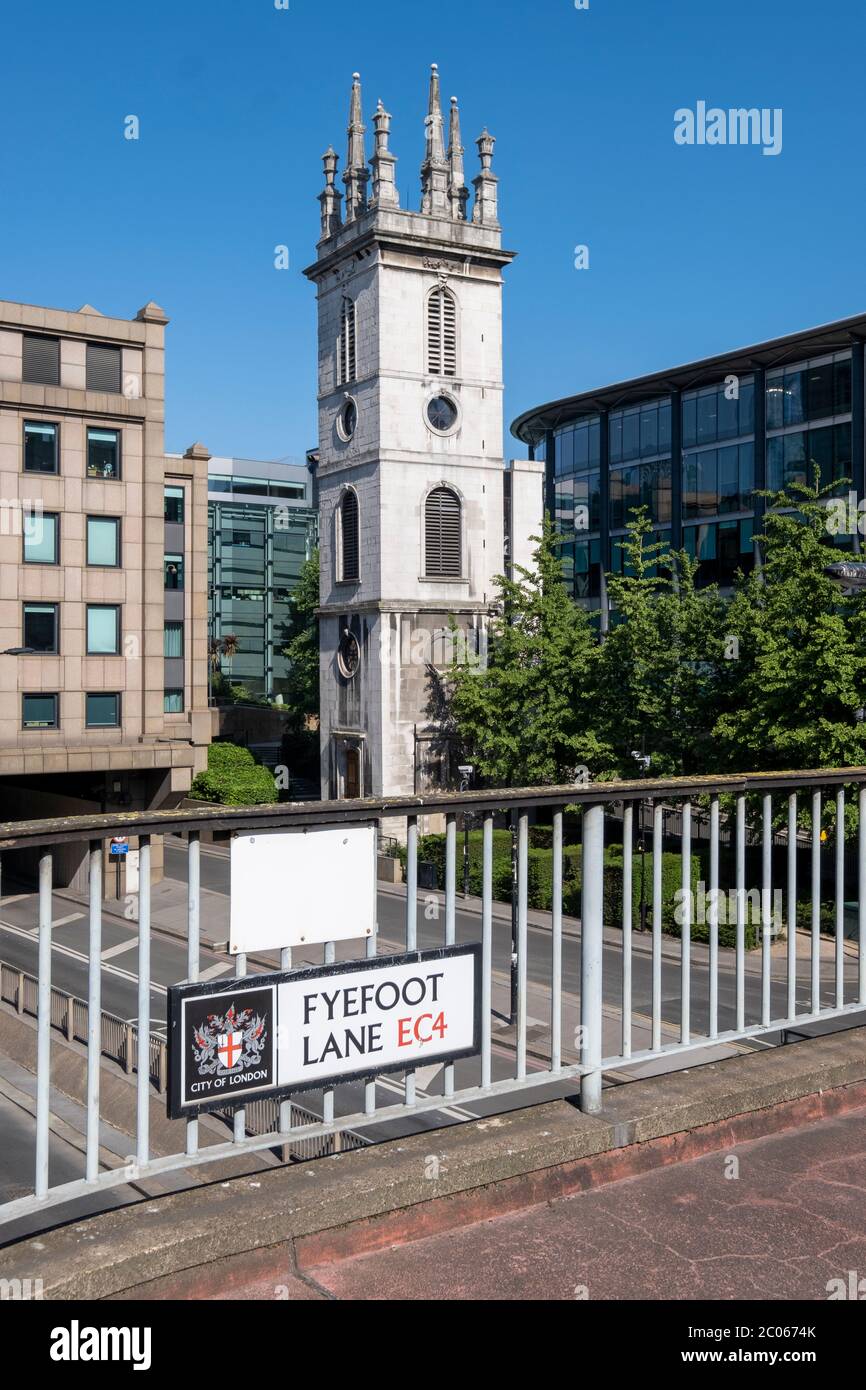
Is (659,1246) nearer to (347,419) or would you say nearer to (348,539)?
(348,539)

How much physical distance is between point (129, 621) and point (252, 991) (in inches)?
1787

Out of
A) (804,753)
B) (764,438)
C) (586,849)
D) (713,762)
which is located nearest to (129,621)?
(713,762)

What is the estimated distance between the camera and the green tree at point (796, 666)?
112 ft

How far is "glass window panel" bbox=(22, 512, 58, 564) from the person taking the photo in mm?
46312

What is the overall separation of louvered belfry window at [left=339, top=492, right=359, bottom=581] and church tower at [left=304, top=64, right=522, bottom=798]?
61 millimetres

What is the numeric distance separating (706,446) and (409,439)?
21545mm

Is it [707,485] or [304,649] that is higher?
[707,485]

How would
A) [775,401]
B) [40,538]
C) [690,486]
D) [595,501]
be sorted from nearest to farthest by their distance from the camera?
[40,538] < [775,401] < [690,486] < [595,501]

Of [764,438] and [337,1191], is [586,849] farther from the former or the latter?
[764,438]

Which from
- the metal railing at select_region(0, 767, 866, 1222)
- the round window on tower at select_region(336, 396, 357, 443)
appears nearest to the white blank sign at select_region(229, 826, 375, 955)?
the metal railing at select_region(0, 767, 866, 1222)

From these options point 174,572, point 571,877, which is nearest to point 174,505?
point 174,572

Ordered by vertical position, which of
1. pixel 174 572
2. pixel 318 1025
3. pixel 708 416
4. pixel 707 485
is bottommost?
pixel 318 1025

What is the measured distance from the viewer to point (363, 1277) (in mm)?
4316

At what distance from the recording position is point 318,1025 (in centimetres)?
489
